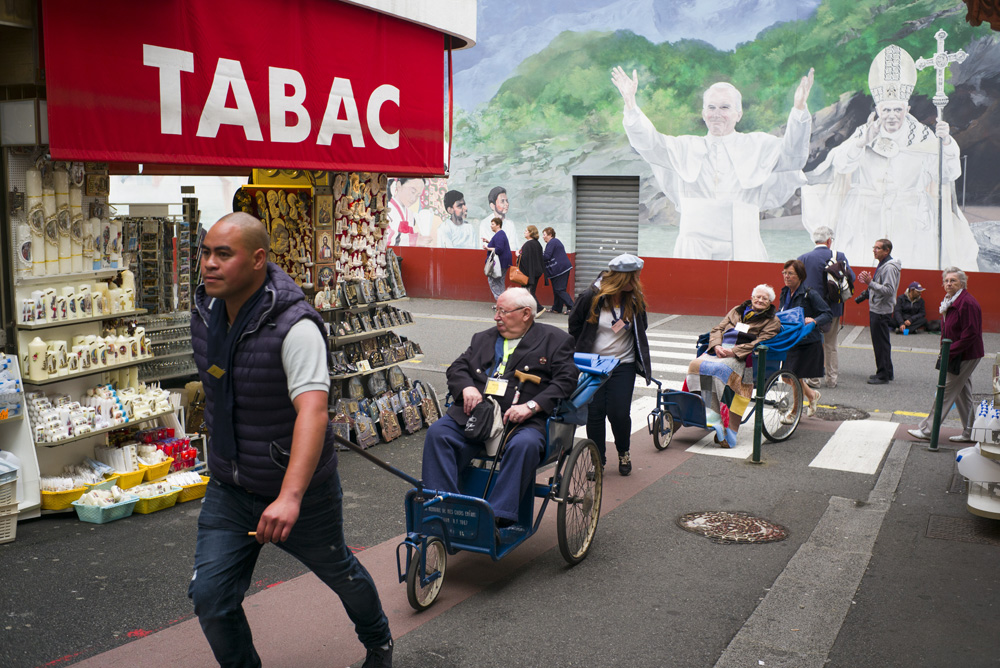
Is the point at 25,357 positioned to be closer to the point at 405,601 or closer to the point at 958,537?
the point at 405,601

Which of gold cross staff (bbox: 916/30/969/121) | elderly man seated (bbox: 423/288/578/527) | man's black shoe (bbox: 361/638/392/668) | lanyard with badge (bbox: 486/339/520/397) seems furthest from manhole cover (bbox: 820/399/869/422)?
gold cross staff (bbox: 916/30/969/121)

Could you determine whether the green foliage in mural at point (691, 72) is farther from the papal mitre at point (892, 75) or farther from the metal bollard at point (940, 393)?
the metal bollard at point (940, 393)

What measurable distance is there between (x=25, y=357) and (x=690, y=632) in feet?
15.7

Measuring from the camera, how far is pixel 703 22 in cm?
1881

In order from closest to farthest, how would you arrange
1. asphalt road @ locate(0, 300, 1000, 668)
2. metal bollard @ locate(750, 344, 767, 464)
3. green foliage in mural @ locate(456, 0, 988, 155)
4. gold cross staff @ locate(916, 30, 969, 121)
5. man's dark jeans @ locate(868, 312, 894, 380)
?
asphalt road @ locate(0, 300, 1000, 668) < metal bollard @ locate(750, 344, 767, 464) < man's dark jeans @ locate(868, 312, 894, 380) < gold cross staff @ locate(916, 30, 969, 121) < green foliage in mural @ locate(456, 0, 988, 155)

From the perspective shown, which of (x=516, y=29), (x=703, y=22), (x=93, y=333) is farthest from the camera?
(x=516, y=29)

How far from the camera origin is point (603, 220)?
2023 centimetres

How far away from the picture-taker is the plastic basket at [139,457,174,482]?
22.9 feet

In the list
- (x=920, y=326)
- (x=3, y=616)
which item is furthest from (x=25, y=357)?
(x=920, y=326)

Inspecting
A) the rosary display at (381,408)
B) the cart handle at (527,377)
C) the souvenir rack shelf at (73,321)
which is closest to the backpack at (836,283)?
the rosary display at (381,408)

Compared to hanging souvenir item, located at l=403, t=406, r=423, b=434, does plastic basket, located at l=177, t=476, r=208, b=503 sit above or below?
below

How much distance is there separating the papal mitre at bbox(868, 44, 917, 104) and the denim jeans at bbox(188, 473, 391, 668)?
1603 centimetres

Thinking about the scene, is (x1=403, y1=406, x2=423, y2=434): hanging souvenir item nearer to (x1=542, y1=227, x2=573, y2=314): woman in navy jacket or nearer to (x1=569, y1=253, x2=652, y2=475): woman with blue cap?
(x1=569, y1=253, x2=652, y2=475): woman with blue cap

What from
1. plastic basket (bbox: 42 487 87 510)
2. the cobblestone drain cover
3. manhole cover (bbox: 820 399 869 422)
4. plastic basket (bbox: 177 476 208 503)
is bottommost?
the cobblestone drain cover
